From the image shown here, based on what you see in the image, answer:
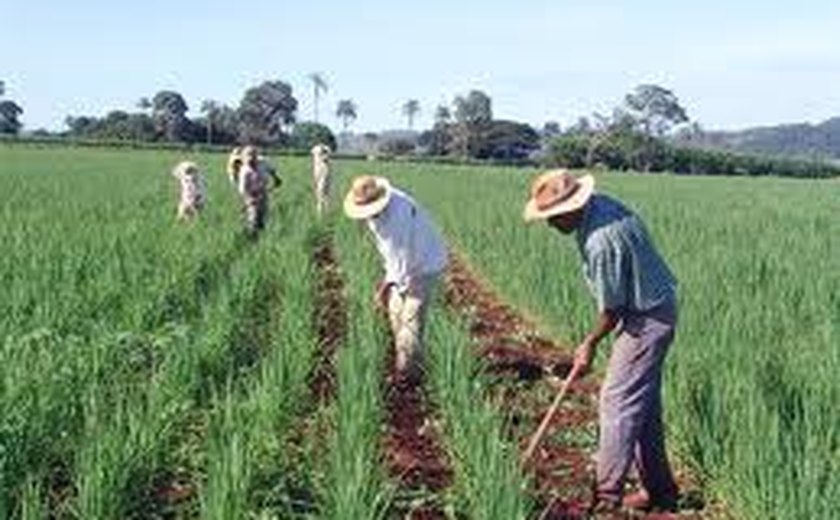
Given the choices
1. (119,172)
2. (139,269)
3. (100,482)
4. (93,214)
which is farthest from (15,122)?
(100,482)

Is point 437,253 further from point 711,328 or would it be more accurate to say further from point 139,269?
point 139,269

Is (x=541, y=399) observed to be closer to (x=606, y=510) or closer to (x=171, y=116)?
(x=606, y=510)

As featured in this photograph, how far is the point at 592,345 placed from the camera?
19.6ft

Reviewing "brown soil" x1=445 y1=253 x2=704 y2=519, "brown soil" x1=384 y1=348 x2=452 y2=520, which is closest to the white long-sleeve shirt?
"brown soil" x1=384 y1=348 x2=452 y2=520

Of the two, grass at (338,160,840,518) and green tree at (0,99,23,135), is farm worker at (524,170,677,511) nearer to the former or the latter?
grass at (338,160,840,518)

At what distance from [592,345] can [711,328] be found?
2272mm

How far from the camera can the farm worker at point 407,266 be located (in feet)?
27.1

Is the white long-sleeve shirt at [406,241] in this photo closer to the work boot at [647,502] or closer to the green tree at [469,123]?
the work boot at [647,502]

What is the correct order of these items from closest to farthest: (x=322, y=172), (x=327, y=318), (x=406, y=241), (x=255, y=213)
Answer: (x=406, y=241) < (x=327, y=318) < (x=255, y=213) < (x=322, y=172)

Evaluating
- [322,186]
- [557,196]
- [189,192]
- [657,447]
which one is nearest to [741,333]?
[657,447]

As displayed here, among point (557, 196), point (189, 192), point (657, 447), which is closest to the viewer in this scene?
point (557, 196)

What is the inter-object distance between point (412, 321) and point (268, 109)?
93.9 metres

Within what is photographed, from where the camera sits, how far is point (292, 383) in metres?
7.27

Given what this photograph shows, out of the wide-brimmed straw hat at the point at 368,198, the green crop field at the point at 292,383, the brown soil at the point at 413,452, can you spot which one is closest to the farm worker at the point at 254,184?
the green crop field at the point at 292,383
